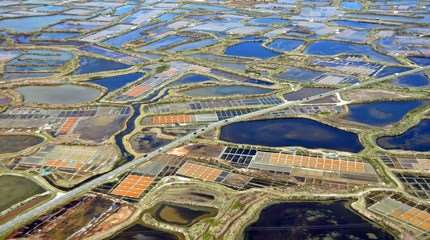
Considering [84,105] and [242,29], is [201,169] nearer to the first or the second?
[84,105]

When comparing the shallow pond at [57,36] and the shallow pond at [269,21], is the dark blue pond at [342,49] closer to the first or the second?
the shallow pond at [269,21]

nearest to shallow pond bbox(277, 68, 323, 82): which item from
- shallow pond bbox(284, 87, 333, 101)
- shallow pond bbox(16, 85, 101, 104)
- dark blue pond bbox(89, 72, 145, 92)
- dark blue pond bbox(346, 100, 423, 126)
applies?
shallow pond bbox(284, 87, 333, 101)

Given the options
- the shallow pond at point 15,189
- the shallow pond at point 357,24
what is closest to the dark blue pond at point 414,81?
the shallow pond at point 357,24

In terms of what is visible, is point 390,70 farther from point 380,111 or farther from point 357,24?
point 357,24

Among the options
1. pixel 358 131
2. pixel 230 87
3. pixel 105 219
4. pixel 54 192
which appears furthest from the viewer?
pixel 230 87

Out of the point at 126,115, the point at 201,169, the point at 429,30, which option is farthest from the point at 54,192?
the point at 429,30

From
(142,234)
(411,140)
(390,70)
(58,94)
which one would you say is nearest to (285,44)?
(390,70)
